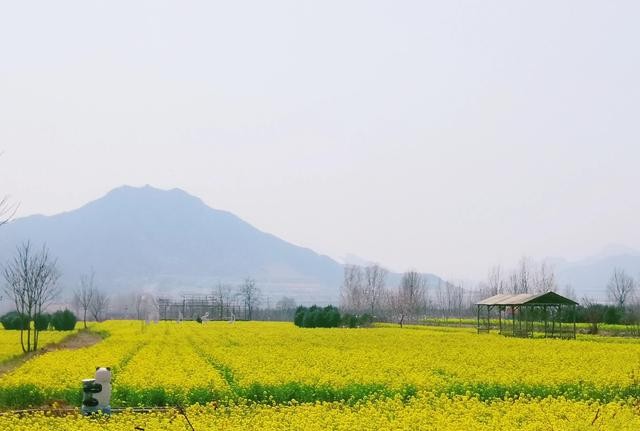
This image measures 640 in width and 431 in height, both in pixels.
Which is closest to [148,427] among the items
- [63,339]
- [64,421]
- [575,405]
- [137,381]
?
[64,421]

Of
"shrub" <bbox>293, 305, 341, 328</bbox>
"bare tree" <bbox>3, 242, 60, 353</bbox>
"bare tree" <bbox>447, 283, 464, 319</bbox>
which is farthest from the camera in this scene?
"bare tree" <bbox>447, 283, 464, 319</bbox>

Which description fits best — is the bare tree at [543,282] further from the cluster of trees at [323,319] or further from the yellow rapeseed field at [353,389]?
the yellow rapeseed field at [353,389]

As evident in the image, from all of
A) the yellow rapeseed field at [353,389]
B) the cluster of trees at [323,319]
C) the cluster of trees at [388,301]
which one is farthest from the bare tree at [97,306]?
the yellow rapeseed field at [353,389]

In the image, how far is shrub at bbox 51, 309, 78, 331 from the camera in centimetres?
5331

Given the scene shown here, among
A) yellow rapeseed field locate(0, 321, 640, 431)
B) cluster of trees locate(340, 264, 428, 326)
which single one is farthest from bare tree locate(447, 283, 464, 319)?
yellow rapeseed field locate(0, 321, 640, 431)

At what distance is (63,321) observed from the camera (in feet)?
176

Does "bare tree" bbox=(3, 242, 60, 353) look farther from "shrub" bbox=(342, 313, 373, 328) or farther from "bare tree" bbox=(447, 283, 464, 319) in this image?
"bare tree" bbox=(447, 283, 464, 319)

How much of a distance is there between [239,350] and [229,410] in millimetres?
13317

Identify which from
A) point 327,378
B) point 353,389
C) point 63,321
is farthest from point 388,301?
point 353,389

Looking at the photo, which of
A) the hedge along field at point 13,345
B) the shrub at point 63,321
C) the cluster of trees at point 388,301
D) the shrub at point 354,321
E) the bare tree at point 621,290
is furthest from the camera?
the cluster of trees at point 388,301

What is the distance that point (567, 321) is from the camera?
56562mm

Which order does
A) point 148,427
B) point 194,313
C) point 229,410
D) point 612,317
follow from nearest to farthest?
point 148,427 → point 229,410 → point 612,317 → point 194,313

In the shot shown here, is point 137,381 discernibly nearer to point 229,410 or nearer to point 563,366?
point 229,410

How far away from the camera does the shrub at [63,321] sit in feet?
175
